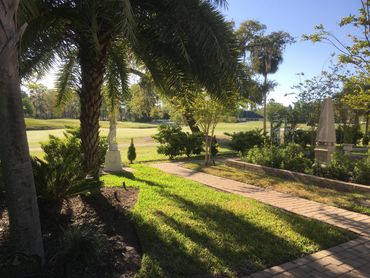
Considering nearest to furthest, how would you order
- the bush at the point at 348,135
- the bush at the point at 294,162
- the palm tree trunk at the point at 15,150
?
the palm tree trunk at the point at 15,150 → the bush at the point at 294,162 → the bush at the point at 348,135

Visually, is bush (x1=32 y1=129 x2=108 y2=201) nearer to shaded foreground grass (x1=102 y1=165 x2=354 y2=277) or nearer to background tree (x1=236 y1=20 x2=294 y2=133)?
shaded foreground grass (x1=102 y1=165 x2=354 y2=277)

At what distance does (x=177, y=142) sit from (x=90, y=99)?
8.86 metres

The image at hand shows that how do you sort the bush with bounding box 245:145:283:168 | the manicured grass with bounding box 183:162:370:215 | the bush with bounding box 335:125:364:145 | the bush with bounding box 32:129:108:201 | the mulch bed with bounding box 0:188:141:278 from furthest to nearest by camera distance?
the bush with bounding box 335:125:364:145 → the bush with bounding box 245:145:283:168 → the manicured grass with bounding box 183:162:370:215 → the bush with bounding box 32:129:108:201 → the mulch bed with bounding box 0:188:141:278

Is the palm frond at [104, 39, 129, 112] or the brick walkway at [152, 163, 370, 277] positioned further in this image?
the palm frond at [104, 39, 129, 112]

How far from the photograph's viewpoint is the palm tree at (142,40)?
18.6ft

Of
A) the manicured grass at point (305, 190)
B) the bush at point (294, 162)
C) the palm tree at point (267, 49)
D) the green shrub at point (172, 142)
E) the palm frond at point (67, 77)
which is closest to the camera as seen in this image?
the manicured grass at point (305, 190)

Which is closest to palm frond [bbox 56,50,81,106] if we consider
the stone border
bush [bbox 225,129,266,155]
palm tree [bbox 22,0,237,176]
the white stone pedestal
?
palm tree [bbox 22,0,237,176]

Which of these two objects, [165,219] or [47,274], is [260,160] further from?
[47,274]

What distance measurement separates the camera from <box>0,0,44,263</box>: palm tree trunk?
372 centimetres

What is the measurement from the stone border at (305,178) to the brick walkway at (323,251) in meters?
1.50

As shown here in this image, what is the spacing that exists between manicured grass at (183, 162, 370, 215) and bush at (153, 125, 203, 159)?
3.87 metres

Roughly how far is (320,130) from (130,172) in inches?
238

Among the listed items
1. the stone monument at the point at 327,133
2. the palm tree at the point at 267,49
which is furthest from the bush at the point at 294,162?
the palm tree at the point at 267,49

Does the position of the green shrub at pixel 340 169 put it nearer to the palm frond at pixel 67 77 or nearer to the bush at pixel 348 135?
the palm frond at pixel 67 77
